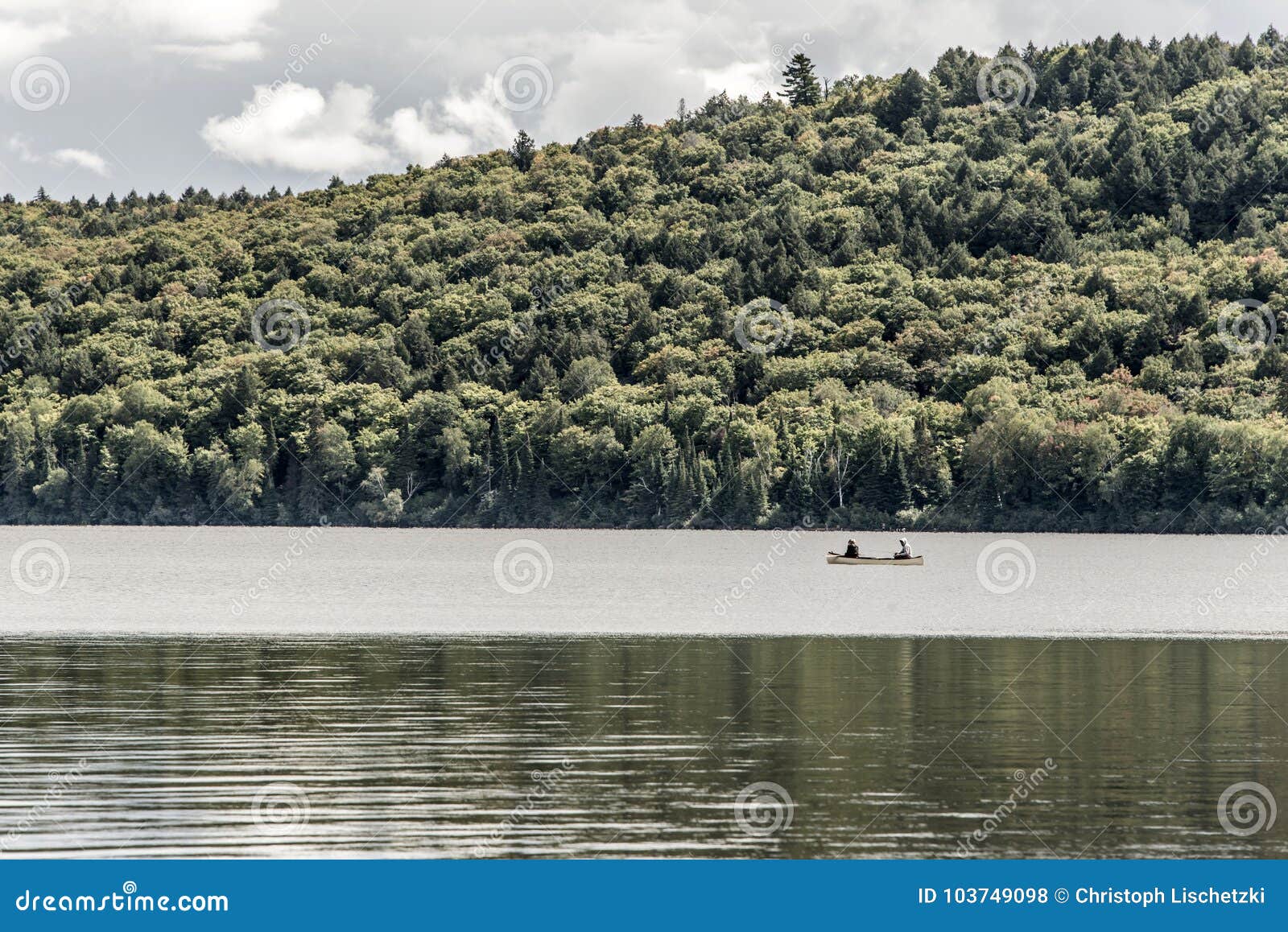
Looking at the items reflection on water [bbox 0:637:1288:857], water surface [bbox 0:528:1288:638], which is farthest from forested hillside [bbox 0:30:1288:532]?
reflection on water [bbox 0:637:1288:857]

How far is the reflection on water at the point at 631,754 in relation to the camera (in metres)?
20.8

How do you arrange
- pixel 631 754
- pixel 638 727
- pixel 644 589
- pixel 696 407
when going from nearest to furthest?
pixel 631 754 → pixel 638 727 → pixel 644 589 → pixel 696 407

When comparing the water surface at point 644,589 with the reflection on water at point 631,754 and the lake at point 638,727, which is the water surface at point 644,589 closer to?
the lake at point 638,727

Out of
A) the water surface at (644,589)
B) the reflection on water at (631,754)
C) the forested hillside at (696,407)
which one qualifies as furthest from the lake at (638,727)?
the forested hillside at (696,407)

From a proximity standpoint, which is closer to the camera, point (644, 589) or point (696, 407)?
point (644, 589)

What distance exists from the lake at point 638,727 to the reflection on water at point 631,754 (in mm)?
84

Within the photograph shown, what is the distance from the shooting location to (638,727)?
2906cm

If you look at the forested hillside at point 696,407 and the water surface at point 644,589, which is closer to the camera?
the water surface at point 644,589

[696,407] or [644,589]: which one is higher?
[696,407]

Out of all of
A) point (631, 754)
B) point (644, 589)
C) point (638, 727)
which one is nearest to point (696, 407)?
point (644, 589)

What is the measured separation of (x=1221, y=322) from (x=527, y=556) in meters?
92.7

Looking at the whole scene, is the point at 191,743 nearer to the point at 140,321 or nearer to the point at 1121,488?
the point at 1121,488

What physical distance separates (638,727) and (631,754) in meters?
2.77

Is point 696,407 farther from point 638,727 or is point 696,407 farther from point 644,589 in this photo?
point 638,727
